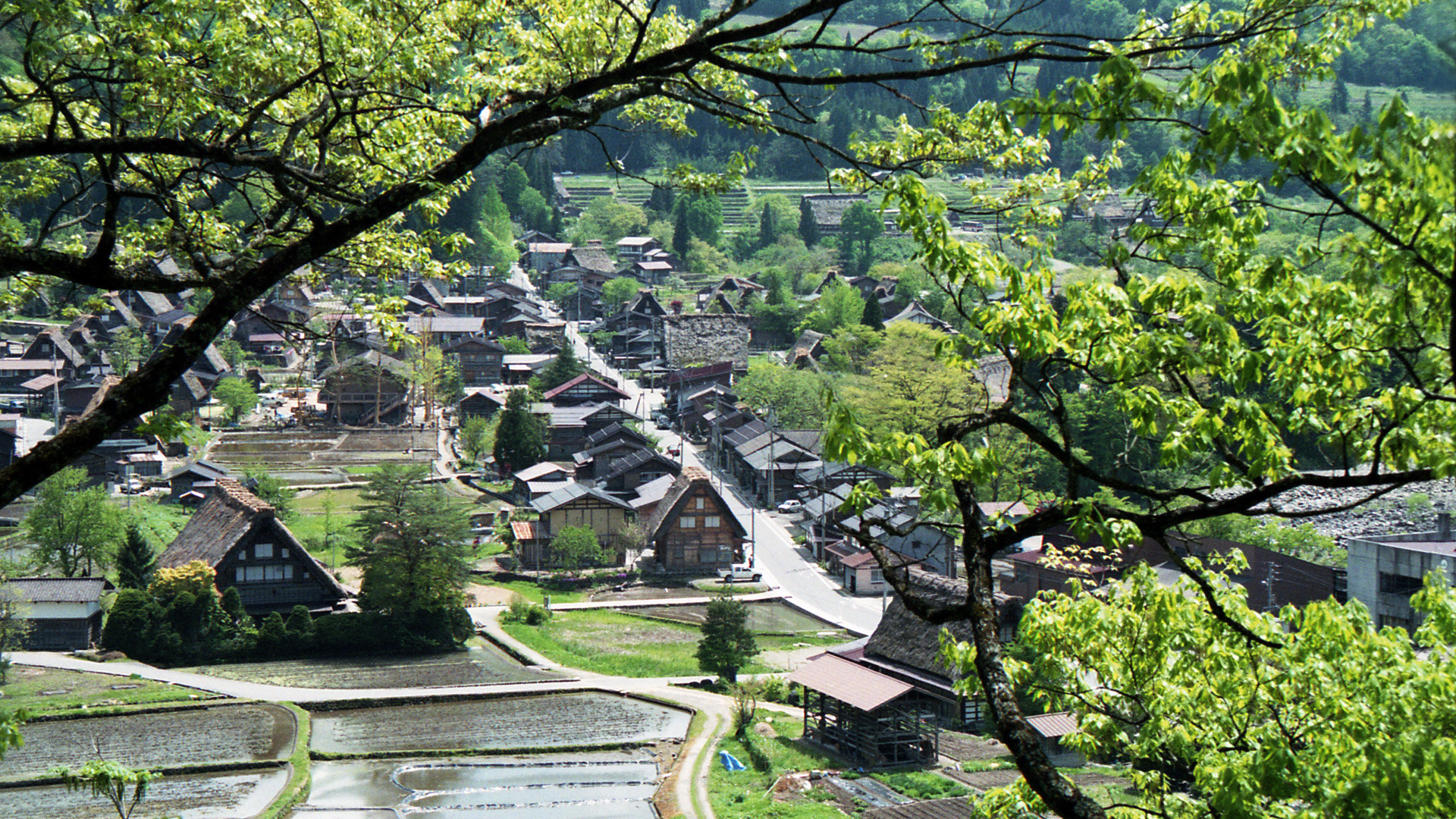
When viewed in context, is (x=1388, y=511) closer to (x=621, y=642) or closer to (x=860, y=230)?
(x=621, y=642)

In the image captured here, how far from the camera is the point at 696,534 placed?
34.7 metres

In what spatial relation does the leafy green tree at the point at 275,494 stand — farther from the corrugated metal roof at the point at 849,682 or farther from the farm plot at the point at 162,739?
the corrugated metal roof at the point at 849,682

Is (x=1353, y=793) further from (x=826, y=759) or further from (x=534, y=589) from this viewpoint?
(x=534, y=589)

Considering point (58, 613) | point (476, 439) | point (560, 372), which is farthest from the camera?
point (560, 372)

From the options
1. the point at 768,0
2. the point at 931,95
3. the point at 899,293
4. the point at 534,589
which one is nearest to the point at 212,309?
the point at 931,95

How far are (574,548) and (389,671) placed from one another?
27.5 feet

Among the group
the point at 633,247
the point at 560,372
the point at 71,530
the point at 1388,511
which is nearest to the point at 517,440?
the point at 560,372

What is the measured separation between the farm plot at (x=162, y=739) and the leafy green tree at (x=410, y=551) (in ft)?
16.3

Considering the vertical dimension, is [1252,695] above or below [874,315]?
below

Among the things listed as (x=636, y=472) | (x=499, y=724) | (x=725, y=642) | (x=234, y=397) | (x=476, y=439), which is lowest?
(x=499, y=724)

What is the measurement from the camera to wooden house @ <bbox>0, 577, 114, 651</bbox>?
26406 millimetres

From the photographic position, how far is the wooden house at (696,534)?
34.4 m

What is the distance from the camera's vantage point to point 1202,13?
15.0 feet

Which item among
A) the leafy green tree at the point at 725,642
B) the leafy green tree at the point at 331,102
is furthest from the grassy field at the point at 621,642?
the leafy green tree at the point at 331,102
